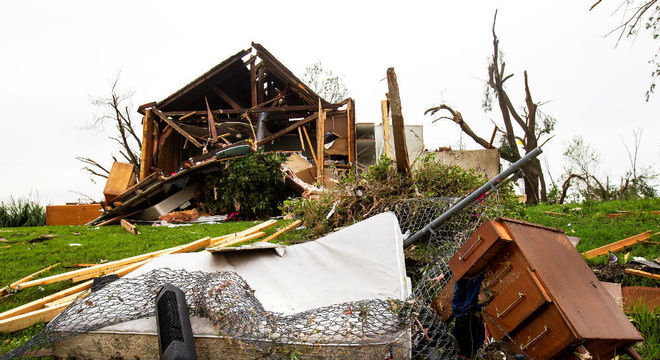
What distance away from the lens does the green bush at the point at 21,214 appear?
1027 cm

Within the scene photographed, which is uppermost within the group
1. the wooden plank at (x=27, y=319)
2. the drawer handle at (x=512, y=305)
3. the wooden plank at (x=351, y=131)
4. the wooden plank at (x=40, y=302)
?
the wooden plank at (x=351, y=131)

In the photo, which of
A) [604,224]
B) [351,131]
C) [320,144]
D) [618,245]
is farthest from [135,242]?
[604,224]

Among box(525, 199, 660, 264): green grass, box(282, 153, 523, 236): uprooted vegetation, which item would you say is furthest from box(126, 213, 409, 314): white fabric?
box(525, 199, 660, 264): green grass

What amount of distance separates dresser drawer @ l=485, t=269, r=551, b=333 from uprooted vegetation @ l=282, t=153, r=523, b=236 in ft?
7.88

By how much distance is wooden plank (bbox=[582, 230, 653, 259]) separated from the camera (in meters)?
4.34

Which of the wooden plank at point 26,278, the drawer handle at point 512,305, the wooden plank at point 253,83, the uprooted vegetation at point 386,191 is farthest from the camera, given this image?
the wooden plank at point 253,83

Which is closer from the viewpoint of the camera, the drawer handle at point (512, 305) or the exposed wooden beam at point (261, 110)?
the drawer handle at point (512, 305)

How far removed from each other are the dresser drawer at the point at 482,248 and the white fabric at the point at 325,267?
0.49m

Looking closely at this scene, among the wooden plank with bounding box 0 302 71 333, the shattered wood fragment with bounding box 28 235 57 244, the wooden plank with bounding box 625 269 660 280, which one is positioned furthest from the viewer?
the shattered wood fragment with bounding box 28 235 57 244

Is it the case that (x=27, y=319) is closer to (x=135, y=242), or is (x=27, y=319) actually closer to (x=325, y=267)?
(x=325, y=267)

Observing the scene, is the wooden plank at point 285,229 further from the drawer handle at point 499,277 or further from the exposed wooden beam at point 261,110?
the exposed wooden beam at point 261,110

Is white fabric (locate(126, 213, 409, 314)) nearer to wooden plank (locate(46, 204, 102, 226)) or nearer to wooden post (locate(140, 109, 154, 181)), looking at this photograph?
wooden plank (locate(46, 204, 102, 226))

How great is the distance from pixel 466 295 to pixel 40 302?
3485 mm

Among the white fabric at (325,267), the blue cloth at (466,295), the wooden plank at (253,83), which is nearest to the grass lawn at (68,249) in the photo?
the white fabric at (325,267)
